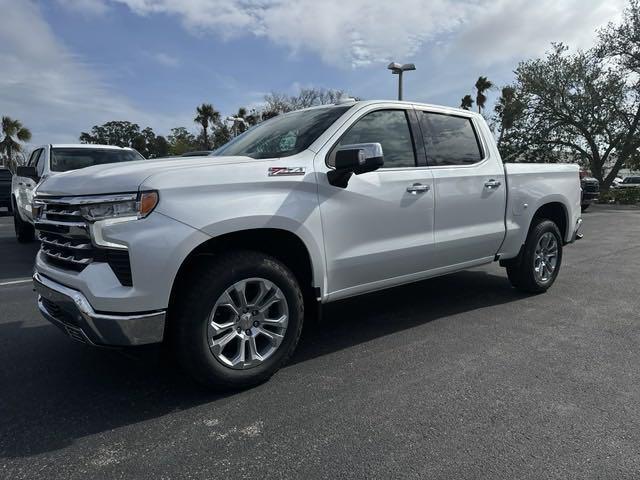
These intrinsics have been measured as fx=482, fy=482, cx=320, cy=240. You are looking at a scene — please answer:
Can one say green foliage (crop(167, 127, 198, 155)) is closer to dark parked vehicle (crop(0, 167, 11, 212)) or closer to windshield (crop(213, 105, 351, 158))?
dark parked vehicle (crop(0, 167, 11, 212))

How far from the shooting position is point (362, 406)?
111 inches

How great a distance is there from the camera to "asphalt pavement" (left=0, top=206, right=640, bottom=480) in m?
2.29

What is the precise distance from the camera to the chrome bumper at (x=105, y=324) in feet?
8.47

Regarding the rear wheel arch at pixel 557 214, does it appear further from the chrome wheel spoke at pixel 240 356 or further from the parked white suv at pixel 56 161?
the parked white suv at pixel 56 161

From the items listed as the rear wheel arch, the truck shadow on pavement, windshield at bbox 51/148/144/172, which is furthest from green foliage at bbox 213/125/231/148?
the truck shadow on pavement

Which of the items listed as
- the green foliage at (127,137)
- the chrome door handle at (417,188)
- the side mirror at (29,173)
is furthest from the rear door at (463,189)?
the green foliage at (127,137)

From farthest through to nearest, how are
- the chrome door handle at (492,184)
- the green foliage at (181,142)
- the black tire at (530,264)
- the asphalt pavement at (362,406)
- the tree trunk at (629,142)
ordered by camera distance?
the green foliage at (181,142) → the tree trunk at (629,142) → the black tire at (530,264) → the chrome door handle at (492,184) → the asphalt pavement at (362,406)

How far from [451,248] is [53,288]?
9.99 ft

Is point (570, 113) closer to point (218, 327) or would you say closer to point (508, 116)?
point (508, 116)

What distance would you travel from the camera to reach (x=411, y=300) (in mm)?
5094

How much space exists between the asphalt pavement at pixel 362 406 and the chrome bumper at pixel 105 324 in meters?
0.22

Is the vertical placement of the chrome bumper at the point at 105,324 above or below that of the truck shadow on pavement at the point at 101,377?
above

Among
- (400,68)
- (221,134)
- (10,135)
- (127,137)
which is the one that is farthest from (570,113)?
(127,137)

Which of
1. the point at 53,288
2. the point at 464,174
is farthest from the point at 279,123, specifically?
the point at 53,288
